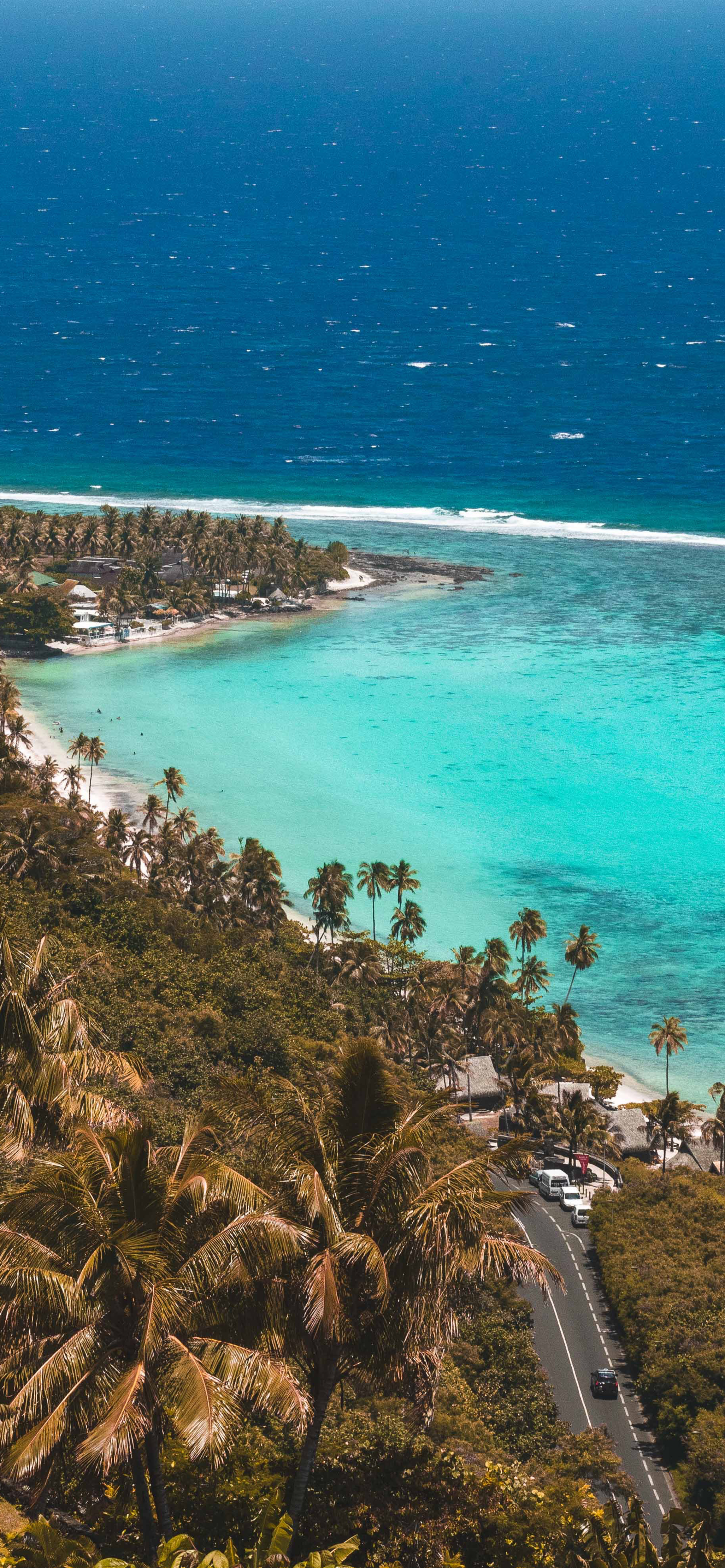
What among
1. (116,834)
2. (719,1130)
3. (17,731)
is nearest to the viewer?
(719,1130)

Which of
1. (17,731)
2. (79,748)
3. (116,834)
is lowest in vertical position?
(116,834)

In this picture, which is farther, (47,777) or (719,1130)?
(47,777)

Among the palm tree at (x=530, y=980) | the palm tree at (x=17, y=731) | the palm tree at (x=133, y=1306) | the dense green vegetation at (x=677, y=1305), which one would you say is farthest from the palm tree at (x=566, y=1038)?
the palm tree at (x=133, y=1306)

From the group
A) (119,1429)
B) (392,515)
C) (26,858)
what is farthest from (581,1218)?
(392,515)

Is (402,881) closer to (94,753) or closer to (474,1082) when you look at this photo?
(474,1082)

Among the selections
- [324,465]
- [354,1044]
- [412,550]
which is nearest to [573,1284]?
[354,1044]

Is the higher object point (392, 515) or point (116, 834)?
point (392, 515)
